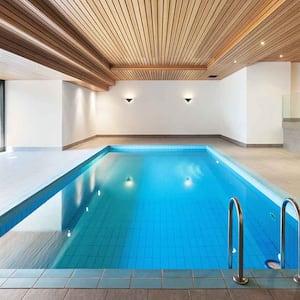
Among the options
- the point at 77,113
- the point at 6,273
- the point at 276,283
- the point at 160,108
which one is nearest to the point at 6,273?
the point at 6,273

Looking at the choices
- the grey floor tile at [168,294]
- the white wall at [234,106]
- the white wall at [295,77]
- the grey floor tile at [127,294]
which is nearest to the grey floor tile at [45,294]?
the grey floor tile at [127,294]

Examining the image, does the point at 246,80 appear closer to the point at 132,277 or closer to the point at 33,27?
the point at 33,27

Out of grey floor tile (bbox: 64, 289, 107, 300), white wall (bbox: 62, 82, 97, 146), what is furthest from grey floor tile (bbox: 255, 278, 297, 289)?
white wall (bbox: 62, 82, 97, 146)

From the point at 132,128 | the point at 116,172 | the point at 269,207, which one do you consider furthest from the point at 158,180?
the point at 132,128

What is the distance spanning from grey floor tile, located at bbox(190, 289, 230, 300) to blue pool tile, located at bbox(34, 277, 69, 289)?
87 centimetres

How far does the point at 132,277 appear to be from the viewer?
2164mm

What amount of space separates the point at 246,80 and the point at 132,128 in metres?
6.30

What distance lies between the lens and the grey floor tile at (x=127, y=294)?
Answer: 1.92 m

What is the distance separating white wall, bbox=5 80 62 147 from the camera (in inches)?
381

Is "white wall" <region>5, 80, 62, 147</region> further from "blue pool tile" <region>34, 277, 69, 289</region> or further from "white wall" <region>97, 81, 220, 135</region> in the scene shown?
"blue pool tile" <region>34, 277, 69, 289</region>

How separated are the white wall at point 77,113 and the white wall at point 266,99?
5.98 metres

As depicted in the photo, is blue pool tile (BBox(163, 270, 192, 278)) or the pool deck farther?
blue pool tile (BBox(163, 270, 192, 278))

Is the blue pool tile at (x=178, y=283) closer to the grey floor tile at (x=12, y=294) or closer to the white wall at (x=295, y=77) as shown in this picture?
the grey floor tile at (x=12, y=294)

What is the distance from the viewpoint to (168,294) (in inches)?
77.0
